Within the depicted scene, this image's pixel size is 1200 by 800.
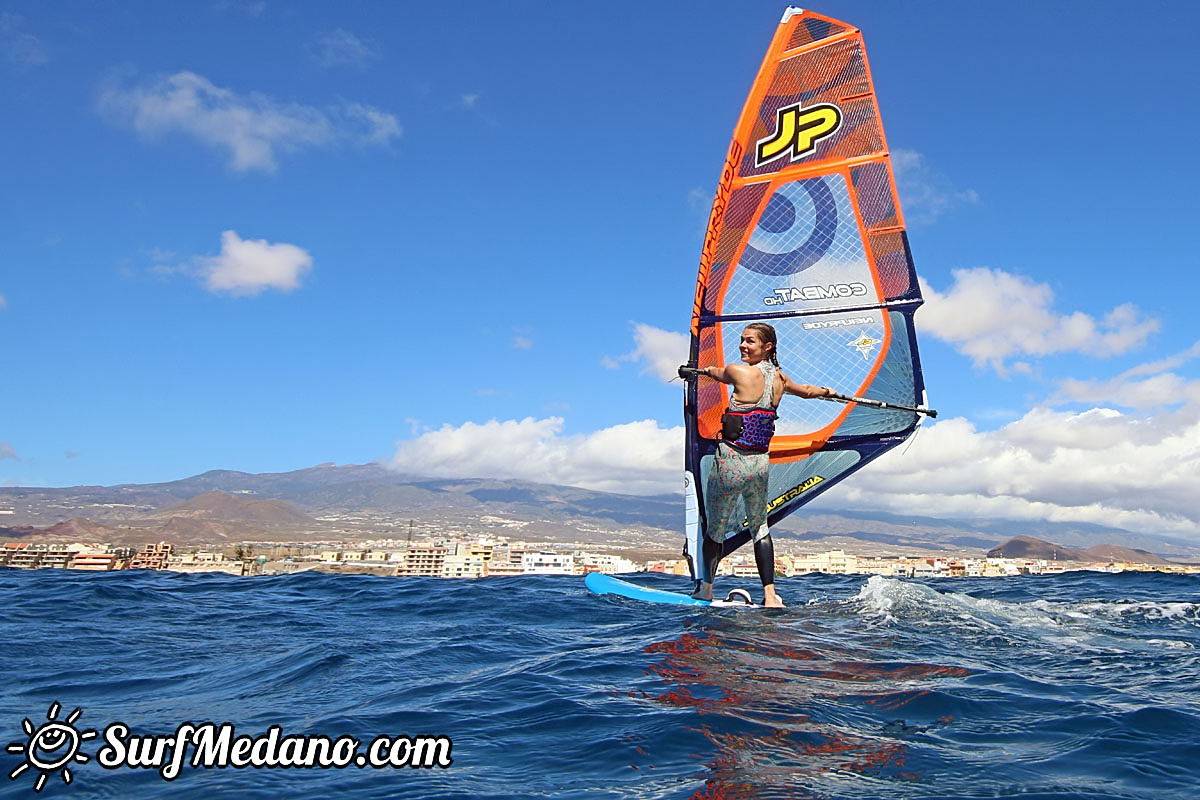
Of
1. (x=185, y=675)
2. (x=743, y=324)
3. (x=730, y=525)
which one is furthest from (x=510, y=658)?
(x=743, y=324)

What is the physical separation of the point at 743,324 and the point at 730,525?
3204 millimetres

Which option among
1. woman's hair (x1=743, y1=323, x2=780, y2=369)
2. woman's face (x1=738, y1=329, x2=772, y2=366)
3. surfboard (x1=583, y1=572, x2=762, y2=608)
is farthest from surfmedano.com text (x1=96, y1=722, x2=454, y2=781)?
woman's hair (x1=743, y1=323, x2=780, y2=369)

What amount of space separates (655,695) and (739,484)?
17.7 feet

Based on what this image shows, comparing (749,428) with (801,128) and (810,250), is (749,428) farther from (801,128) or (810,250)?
(801,128)

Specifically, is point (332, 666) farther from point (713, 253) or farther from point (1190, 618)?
point (1190, 618)

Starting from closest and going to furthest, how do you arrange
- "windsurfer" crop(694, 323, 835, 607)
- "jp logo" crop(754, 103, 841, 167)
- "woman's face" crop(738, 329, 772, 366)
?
"windsurfer" crop(694, 323, 835, 607) < "woman's face" crop(738, 329, 772, 366) < "jp logo" crop(754, 103, 841, 167)

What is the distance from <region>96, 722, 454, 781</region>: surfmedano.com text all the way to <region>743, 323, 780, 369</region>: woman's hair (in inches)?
295

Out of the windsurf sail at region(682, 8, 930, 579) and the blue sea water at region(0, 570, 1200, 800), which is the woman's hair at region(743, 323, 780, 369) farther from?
the blue sea water at region(0, 570, 1200, 800)

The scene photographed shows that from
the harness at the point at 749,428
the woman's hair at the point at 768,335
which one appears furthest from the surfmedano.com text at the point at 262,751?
the woman's hair at the point at 768,335

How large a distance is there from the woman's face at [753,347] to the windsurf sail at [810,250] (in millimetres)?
723

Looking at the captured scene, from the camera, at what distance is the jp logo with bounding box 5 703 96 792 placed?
4.33 meters

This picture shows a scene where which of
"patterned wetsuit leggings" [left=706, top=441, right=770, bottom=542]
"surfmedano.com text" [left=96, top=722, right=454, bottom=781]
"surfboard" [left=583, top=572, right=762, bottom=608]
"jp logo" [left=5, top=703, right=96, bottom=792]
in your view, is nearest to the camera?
"jp logo" [left=5, top=703, right=96, bottom=792]

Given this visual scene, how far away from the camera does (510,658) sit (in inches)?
312

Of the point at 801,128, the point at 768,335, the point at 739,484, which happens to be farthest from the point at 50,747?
the point at 801,128
